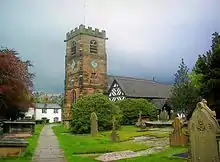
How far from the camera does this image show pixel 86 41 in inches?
2318

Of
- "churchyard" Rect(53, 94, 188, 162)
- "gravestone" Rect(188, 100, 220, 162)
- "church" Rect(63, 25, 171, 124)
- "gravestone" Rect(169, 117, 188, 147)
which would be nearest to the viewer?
"gravestone" Rect(188, 100, 220, 162)

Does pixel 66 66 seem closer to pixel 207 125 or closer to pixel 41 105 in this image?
pixel 41 105

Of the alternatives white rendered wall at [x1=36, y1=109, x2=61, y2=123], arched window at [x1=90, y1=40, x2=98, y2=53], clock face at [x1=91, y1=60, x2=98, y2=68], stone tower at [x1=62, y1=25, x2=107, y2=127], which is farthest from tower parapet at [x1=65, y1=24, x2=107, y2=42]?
white rendered wall at [x1=36, y1=109, x2=61, y2=123]

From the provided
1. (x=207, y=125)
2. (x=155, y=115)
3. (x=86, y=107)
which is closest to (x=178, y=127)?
(x=207, y=125)

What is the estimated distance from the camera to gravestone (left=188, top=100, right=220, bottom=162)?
896 cm

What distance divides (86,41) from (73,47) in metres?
3.67

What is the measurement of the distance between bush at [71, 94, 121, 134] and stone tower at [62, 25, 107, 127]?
19185mm

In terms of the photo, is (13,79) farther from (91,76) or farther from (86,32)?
(86,32)

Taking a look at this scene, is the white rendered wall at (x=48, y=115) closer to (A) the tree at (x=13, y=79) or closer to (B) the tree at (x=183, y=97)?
(B) the tree at (x=183, y=97)

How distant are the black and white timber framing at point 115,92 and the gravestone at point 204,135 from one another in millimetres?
45805

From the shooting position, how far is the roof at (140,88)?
56.9m

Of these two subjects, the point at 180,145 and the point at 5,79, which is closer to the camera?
the point at 5,79

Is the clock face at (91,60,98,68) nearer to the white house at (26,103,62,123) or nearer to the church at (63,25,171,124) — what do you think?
the church at (63,25,171,124)

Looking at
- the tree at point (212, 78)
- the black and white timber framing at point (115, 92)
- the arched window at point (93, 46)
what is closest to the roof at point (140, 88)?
the black and white timber framing at point (115, 92)
